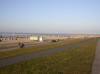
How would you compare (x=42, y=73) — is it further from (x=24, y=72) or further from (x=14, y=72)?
(x=14, y=72)

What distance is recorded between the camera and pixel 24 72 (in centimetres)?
935

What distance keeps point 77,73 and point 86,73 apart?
2.16ft

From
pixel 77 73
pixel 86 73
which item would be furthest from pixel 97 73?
pixel 77 73

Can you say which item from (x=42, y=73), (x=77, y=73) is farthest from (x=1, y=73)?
(x=77, y=73)

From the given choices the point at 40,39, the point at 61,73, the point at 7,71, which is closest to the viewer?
the point at 61,73

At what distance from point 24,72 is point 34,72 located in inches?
30.4

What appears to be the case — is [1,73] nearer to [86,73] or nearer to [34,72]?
[34,72]

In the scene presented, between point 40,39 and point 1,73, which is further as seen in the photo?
Answer: point 40,39

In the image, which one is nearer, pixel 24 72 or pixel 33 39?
pixel 24 72

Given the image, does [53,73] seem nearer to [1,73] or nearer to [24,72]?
[24,72]

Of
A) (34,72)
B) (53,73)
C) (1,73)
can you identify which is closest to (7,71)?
(1,73)

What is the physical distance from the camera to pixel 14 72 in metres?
9.38

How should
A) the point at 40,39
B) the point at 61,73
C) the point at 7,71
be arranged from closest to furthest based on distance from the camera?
the point at 61,73, the point at 7,71, the point at 40,39

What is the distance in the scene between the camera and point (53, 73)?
29.4 ft
